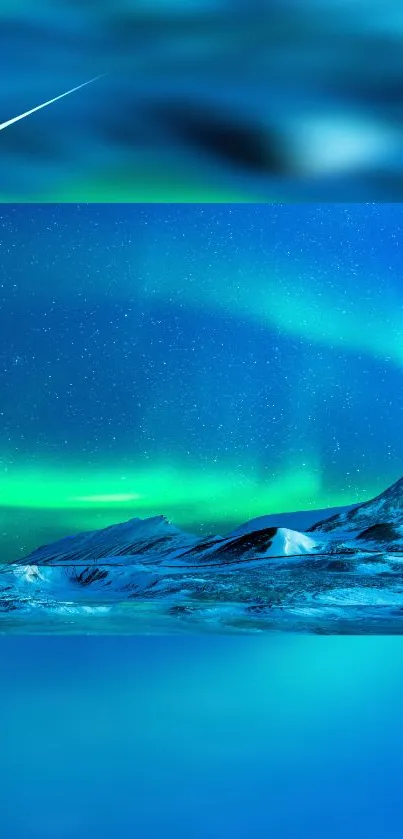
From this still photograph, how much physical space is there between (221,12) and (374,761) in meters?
2.52

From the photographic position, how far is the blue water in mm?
1497

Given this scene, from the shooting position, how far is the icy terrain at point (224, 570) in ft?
17.3

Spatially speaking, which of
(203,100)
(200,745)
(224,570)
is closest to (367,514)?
(224,570)

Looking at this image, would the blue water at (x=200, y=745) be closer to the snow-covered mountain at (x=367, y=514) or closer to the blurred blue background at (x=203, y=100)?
the blurred blue background at (x=203, y=100)

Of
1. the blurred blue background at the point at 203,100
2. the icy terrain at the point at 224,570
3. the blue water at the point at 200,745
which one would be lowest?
the blue water at the point at 200,745

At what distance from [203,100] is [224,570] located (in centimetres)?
286

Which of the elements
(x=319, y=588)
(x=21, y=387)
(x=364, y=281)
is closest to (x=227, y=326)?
(x=364, y=281)

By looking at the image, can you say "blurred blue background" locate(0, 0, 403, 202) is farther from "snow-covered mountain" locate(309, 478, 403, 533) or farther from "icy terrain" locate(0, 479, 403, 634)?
"icy terrain" locate(0, 479, 403, 634)

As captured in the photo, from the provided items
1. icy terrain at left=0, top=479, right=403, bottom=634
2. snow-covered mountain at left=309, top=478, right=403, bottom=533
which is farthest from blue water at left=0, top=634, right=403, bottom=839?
snow-covered mountain at left=309, top=478, right=403, bottom=533

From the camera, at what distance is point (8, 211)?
588 centimetres

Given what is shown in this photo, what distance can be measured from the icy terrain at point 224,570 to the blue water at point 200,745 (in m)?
2.10

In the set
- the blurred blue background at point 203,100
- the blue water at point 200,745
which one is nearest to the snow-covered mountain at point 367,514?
the blurred blue background at point 203,100

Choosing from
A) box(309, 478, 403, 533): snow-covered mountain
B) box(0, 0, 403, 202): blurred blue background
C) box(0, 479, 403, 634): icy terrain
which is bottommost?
box(0, 479, 403, 634): icy terrain

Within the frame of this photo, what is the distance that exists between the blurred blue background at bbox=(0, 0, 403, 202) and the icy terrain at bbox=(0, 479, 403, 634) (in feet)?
6.34
